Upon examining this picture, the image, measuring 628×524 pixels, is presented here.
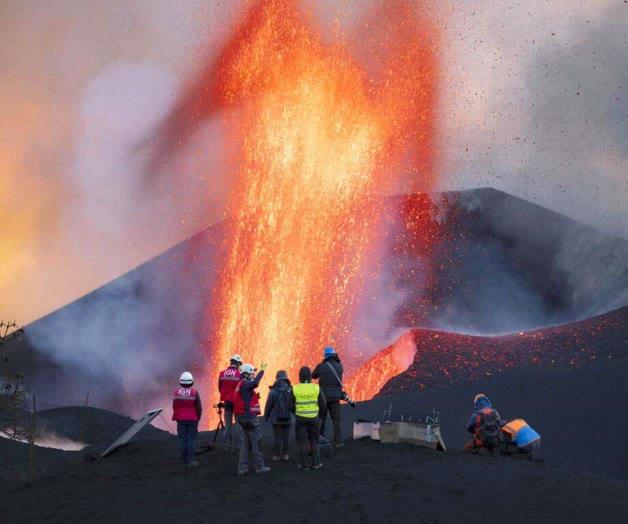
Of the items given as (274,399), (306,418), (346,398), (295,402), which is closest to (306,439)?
(306,418)

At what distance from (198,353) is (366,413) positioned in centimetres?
2587

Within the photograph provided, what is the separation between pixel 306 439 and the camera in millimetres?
12945

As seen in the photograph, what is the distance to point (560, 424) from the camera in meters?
21.2

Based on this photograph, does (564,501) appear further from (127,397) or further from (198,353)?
(198,353)

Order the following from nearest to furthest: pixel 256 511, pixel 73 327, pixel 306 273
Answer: pixel 256 511 < pixel 306 273 < pixel 73 327

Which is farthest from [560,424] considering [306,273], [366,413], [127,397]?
[127,397]

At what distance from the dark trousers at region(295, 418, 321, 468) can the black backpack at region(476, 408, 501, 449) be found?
10.5 feet

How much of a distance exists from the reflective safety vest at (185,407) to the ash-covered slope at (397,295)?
25206 millimetres

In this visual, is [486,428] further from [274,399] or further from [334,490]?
[274,399]

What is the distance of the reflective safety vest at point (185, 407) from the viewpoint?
13641 millimetres

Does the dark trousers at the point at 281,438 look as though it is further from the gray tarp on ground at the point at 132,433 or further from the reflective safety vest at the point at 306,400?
the gray tarp on ground at the point at 132,433

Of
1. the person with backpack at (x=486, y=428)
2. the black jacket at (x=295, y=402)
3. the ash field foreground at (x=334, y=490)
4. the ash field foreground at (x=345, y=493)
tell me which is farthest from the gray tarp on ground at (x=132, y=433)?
the person with backpack at (x=486, y=428)

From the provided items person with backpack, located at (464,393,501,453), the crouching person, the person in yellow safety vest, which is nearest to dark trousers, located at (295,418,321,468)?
the person in yellow safety vest

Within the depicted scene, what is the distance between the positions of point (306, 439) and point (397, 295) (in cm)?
3457
